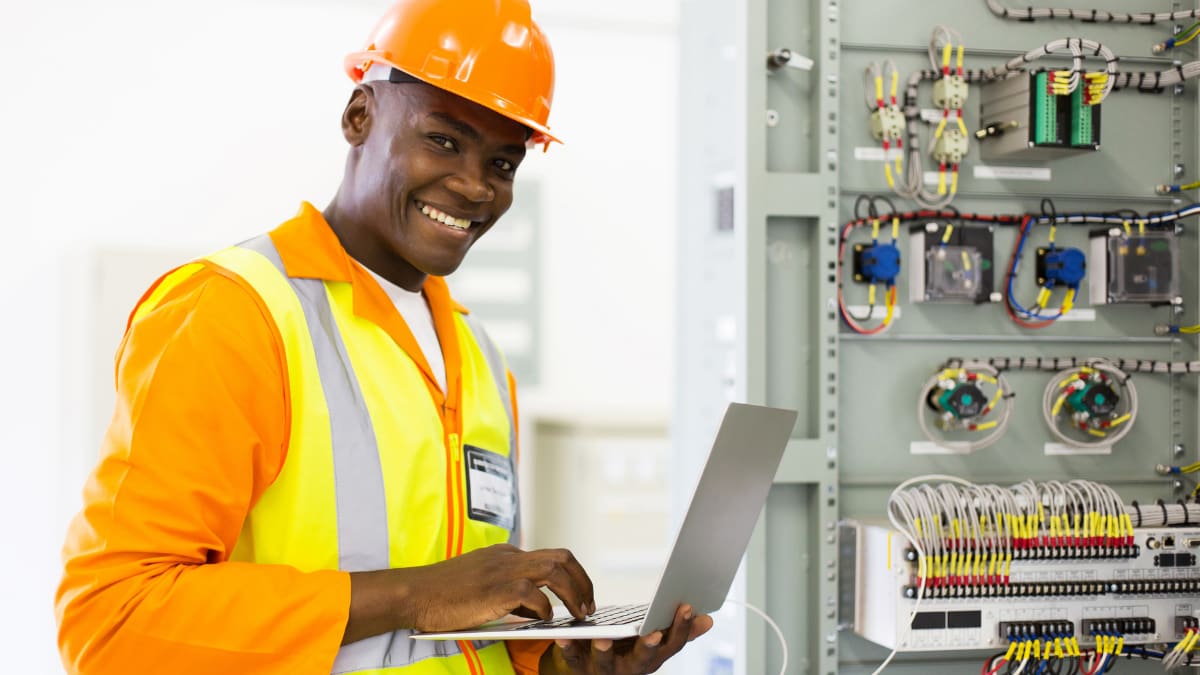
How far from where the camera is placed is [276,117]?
4.04 meters

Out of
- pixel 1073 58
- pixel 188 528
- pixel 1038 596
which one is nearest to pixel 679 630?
pixel 188 528

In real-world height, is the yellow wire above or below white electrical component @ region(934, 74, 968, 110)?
above

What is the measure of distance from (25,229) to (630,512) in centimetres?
270

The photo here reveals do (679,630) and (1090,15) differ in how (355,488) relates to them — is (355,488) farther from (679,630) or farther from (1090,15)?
(1090,15)

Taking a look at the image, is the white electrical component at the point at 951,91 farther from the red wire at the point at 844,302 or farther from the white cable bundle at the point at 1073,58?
the red wire at the point at 844,302

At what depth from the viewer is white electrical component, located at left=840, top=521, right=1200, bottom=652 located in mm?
1749

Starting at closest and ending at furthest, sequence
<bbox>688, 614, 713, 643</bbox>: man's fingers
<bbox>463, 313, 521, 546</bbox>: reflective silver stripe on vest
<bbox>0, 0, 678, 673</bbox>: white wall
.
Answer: <bbox>688, 614, 713, 643</bbox>: man's fingers
<bbox>463, 313, 521, 546</bbox>: reflective silver stripe on vest
<bbox>0, 0, 678, 673</bbox>: white wall

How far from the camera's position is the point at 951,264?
1.95 m

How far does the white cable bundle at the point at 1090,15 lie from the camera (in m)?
2.02

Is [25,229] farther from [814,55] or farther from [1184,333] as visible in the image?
[1184,333]

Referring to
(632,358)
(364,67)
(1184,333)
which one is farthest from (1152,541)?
(632,358)

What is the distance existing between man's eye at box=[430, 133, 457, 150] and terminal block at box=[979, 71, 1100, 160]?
4.06ft

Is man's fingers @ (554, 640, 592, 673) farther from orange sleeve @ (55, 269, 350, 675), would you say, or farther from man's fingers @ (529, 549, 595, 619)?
orange sleeve @ (55, 269, 350, 675)

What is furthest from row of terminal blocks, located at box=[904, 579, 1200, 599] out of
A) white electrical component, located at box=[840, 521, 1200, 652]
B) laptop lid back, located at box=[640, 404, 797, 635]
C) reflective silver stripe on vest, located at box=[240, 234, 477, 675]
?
reflective silver stripe on vest, located at box=[240, 234, 477, 675]
